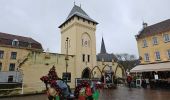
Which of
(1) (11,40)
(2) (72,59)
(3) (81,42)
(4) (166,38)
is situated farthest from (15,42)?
(4) (166,38)

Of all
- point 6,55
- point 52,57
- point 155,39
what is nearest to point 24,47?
point 6,55

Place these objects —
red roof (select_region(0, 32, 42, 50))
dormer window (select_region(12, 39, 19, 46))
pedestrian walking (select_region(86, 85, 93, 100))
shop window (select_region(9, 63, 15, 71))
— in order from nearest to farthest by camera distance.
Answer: pedestrian walking (select_region(86, 85, 93, 100)) < red roof (select_region(0, 32, 42, 50)) < shop window (select_region(9, 63, 15, 71)) < dormer window (select_region(12, 39, 19, 46))

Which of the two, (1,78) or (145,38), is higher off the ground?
(145,38)

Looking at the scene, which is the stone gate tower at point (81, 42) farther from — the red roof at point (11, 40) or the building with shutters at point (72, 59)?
the red roof at point (11, 40)

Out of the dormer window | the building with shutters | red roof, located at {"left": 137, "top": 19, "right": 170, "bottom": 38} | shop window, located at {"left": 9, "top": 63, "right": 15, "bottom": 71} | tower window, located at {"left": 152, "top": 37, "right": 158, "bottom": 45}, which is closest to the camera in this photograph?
the building with shutters

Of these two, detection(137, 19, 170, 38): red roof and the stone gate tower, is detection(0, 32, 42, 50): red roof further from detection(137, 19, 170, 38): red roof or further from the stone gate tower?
detection(137, 19, 170, 38): red roof

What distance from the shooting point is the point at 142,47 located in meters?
28.2

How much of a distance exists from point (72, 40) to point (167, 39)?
52.7ft

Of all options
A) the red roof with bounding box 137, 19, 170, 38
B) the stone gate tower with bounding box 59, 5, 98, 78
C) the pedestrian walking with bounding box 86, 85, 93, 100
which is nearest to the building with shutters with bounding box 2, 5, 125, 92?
the stone gate tower with bounding box 59, 5, 98, 78

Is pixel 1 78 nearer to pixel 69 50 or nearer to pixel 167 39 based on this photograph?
pixel 69 50

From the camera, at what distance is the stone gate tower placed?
27078 millimetres

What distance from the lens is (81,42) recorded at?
28484mm

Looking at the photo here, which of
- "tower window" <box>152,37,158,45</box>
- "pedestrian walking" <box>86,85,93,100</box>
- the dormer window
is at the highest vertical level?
the dormer window

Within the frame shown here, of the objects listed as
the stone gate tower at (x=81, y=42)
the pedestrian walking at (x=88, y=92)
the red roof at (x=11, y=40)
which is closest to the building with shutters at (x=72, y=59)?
the stone gate tower at (x=81, y=42)
